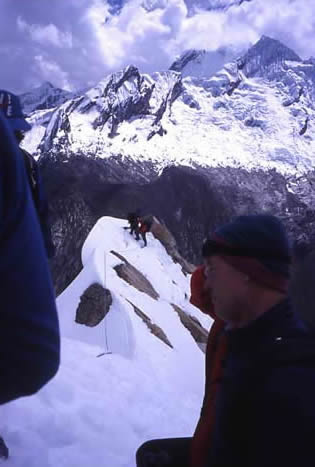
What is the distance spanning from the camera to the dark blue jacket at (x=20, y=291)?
1422 millimetres

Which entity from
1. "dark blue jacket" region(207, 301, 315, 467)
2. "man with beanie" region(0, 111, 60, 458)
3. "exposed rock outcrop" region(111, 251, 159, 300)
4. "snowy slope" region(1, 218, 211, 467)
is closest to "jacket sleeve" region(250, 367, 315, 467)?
"dark blue jacket" region(207, 301, 315, 467)

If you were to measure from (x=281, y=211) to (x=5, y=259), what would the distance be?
156404 mm

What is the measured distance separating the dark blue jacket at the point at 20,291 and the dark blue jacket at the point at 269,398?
0.89 meters

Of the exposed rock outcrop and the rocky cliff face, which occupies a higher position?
the rocky cliff face

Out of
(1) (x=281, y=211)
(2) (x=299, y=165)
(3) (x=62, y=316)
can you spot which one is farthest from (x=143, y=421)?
(2) (x=299, y=165)

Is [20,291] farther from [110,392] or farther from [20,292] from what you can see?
[110,392]

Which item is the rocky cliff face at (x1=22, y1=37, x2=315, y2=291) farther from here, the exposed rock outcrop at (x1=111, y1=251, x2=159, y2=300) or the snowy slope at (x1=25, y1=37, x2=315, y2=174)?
the exposed rock outcrop at (x1=111, y1=251, x2=159, y2=300)

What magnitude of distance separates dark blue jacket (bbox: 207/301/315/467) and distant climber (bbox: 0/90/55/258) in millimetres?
1583

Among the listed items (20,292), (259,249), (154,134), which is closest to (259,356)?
(259,249)

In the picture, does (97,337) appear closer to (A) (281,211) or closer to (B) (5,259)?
(B) (5,259)

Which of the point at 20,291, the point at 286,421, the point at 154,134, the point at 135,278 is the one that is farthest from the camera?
the point at 154,134

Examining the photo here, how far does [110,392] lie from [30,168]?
4.23 meters

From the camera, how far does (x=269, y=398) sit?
1.82 meters

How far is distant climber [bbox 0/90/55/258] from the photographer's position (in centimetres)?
235
